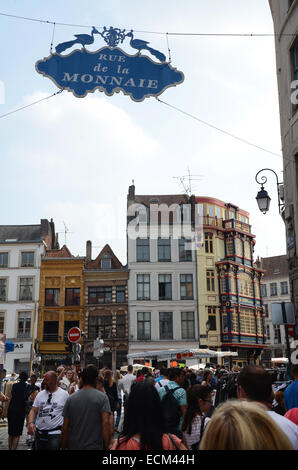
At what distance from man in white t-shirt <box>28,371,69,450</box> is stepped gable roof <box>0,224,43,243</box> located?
41104mm

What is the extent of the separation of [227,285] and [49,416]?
38.0m

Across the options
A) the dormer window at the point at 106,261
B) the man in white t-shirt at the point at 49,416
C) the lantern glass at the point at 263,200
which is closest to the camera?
the man in white t-shirt at the point at 49,416

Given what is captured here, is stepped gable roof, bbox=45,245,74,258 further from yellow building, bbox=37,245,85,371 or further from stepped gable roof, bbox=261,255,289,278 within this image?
stepped gable roof, bbox=261,255,289,278

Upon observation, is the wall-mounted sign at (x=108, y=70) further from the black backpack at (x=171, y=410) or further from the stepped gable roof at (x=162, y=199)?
the stepped gable roof at (x=162, y=199)

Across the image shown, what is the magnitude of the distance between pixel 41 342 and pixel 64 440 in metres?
39.3

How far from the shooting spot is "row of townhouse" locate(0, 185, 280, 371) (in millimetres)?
42750

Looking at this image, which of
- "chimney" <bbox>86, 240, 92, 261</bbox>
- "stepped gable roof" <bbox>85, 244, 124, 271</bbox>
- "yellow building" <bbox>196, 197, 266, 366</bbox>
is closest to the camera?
"yellow building" <bbox>196, 197, 266, 366</bbox>

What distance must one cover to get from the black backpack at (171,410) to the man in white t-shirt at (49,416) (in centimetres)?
154

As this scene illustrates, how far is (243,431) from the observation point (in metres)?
1.95

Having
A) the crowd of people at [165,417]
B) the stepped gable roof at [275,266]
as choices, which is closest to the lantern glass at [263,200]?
the crowd of people at [165,417]

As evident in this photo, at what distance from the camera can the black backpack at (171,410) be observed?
6.65m

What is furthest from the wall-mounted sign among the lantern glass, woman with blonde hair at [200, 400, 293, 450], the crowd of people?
woman with blonde hair at [200, 400, 293, 450]

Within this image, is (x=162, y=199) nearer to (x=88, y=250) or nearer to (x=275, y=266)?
(x=88, y=250)

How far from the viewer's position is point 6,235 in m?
48.4
